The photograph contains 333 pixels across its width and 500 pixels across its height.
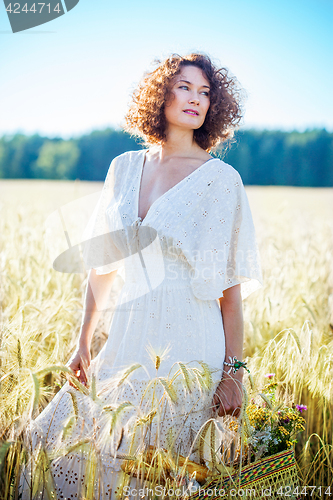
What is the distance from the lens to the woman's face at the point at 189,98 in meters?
1.78

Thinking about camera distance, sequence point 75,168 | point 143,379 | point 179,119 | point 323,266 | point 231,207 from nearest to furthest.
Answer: point 143,379, point 231,207, point 179,119, point 323,266, point 75,168

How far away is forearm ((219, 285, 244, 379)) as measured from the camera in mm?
1626

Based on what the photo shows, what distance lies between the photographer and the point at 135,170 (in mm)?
1874

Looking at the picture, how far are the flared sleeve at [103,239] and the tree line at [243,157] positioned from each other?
33268 millimetres

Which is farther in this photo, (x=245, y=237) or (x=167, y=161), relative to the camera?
(x=167, y=161)

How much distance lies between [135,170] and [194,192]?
0.38 meters

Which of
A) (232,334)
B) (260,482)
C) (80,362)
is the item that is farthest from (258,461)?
(80,362)

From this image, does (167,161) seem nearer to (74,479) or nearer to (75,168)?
(74,479)

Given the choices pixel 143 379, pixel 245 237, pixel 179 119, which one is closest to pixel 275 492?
pixel 143 379

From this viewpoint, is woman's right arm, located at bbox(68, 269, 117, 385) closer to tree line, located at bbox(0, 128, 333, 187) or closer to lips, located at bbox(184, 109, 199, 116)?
lips, located at bbox(184, 109, 199, 116)

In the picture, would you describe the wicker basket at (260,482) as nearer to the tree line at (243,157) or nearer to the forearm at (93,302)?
the forearm at (93,302)

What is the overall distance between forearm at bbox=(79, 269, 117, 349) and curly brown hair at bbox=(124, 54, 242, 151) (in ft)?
2.47

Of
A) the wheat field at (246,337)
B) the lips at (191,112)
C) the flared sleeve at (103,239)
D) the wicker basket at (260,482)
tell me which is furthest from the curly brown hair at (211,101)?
the wicker basket at (260,482)

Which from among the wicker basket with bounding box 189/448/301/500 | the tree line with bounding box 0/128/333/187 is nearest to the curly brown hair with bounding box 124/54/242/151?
the wicker basket with bounding box 189/448/301/500
